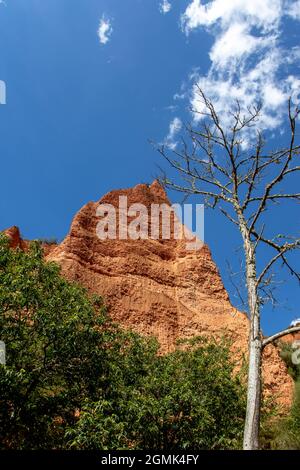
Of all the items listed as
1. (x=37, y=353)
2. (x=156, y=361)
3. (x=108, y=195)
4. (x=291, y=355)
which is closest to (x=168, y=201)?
(x=108, y=195)

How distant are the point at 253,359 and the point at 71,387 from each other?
8.15 metres

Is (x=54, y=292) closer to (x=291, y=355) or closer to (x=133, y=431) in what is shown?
(x=133, y=431)

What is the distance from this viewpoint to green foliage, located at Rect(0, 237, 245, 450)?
10094 millimetres

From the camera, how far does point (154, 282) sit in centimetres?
3391

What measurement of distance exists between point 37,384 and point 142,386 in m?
3.74

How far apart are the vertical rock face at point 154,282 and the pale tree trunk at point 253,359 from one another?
76.6 ft

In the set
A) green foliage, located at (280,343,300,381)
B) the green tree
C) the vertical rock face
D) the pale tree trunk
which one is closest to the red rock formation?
the vertical rock face

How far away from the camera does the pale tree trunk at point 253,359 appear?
455cm

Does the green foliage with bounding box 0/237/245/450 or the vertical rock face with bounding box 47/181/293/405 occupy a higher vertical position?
the vertical rock face with bounding box 47/181/293/405

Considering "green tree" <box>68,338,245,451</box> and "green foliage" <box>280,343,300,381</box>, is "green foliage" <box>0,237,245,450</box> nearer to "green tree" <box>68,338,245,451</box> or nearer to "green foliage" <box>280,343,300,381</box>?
"green tree" <box>68,338,245,451</box>

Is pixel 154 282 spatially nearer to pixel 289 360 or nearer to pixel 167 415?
pixel 289 360

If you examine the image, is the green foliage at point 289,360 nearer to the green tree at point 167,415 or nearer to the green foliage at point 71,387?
the green tree at point 167,415

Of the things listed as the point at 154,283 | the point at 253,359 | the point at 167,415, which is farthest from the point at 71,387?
the point at 154,283

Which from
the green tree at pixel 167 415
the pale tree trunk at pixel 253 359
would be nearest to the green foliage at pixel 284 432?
the green tree at pixel 167 415
